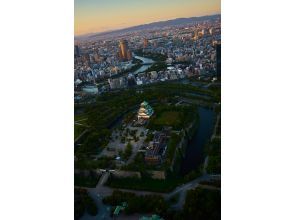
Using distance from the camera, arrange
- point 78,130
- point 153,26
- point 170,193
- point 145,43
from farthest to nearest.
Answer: point 145,43
point 78,130
point 153,26
point 170,193

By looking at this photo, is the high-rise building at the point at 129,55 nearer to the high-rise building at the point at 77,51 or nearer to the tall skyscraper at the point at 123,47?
the tall skyscraper at the point at 123,47

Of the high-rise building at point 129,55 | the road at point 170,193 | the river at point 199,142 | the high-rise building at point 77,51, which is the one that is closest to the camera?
the road at point 170,193

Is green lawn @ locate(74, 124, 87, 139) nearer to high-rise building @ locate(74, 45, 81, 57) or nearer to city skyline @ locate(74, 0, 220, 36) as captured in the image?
high-rise building @ locate(74, 45, 81, 57)

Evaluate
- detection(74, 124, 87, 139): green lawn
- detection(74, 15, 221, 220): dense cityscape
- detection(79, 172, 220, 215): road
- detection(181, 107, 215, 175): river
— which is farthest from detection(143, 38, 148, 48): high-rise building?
detection(79, 172, 220, 215): road

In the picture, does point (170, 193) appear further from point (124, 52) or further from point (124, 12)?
point (124, 12)

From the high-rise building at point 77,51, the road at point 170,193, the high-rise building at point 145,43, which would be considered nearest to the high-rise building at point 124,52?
the high-rise building at point 145,43

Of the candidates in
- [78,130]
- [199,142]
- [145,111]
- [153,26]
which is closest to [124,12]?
[153,26]
